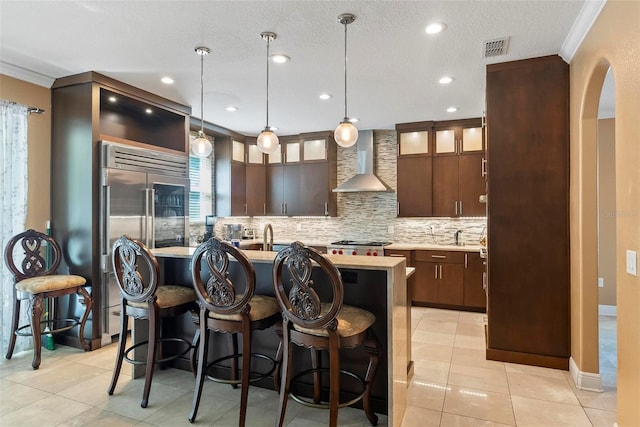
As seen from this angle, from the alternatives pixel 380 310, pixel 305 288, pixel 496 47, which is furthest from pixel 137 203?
pixel 496 47

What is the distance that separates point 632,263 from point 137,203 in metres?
4.19

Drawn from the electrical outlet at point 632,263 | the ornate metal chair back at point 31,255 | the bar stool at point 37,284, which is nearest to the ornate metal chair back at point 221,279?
the bar stool at point 37,284

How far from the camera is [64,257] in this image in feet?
12.6

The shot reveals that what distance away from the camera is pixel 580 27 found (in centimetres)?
264

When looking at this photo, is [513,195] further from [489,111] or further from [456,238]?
[456,238]

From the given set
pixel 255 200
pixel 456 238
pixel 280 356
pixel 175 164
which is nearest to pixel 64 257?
pixel 175 164

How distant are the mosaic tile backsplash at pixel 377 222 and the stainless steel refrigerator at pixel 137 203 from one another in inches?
57.7

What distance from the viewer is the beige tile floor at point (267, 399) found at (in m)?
2.41

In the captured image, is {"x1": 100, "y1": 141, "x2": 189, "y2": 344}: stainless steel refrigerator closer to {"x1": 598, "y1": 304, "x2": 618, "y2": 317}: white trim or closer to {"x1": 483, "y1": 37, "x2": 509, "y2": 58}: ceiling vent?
{"x1": 483, "y1": 37, "x2": 509, "y2": 58}: ceiling vent

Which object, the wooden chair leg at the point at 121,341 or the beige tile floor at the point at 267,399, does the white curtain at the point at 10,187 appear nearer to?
the beige tile floor at the point at 267,399

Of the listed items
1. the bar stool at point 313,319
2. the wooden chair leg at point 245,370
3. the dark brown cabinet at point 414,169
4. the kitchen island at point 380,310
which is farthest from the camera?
the dark brown cabinet at point 414,169

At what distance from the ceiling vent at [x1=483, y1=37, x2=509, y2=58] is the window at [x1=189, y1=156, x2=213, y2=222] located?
4.44 meters

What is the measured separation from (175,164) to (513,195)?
3750 millimetres

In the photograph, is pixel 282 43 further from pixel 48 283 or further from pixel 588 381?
pixel 588 381
